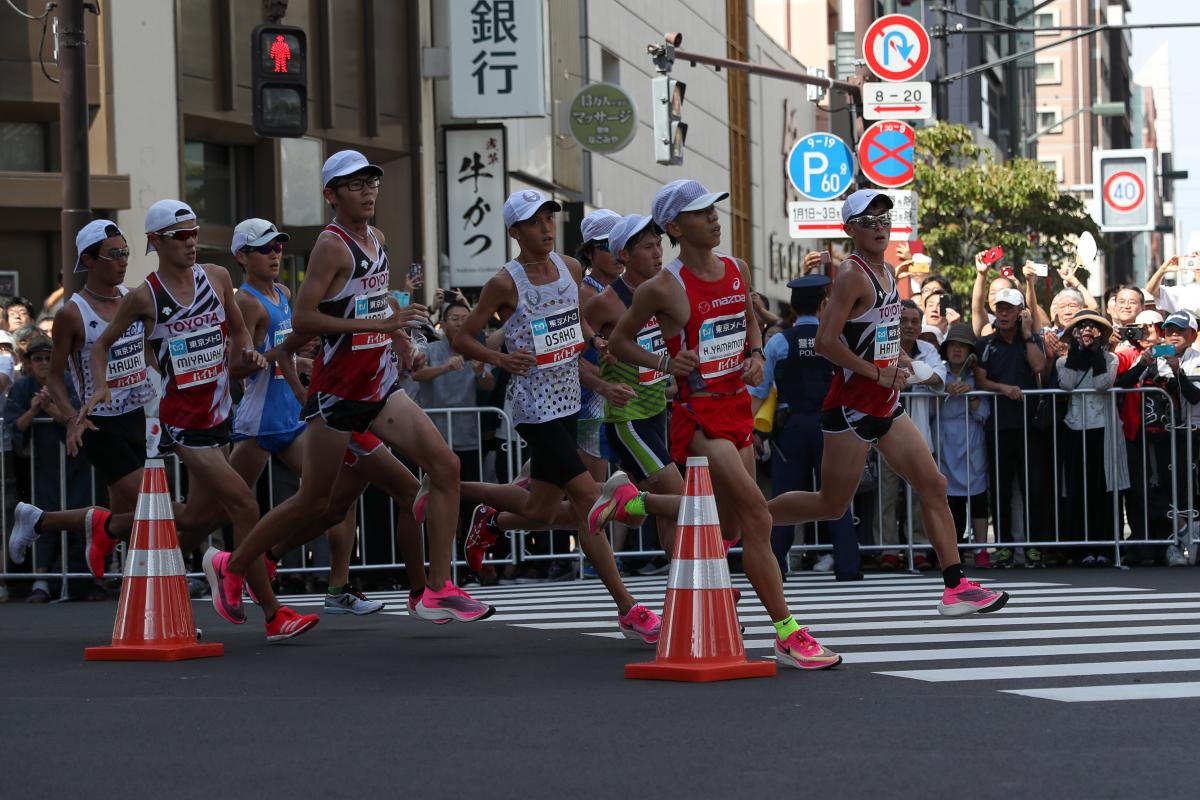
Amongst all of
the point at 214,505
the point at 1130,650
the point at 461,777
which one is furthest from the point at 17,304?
the point at 461,777

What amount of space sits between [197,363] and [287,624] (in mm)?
1339

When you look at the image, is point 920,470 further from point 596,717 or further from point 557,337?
point 596,717

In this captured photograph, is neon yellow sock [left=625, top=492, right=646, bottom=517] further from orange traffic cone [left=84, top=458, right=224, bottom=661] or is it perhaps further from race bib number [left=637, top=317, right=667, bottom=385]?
orange traffic cone [left=84, top=458, right=224, bottom=661]

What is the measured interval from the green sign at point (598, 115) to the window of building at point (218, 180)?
7136 mm

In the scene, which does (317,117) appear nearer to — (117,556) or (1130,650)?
(117,556)

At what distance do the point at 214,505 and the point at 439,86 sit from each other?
54.2ft

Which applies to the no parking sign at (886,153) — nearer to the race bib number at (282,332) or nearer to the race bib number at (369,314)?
the race bib number at (282,332)

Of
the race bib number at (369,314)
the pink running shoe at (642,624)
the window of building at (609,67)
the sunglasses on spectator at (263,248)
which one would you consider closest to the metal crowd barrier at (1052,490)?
the sunglasses on spectator at (263,248)

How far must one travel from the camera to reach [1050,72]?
14500cm

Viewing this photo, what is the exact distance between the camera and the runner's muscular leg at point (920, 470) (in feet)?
33.4

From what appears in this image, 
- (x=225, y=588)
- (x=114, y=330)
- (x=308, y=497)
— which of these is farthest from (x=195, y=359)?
(x=225, y=588)

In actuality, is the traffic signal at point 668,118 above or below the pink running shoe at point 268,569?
above

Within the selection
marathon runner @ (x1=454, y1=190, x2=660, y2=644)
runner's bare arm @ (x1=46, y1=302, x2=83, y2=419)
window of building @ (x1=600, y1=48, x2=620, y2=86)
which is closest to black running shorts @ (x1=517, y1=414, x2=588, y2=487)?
marathon runner @ (x1=454, y1=190, x2=660, y2=644)

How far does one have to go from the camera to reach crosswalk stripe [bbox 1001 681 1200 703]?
7.89 metres
